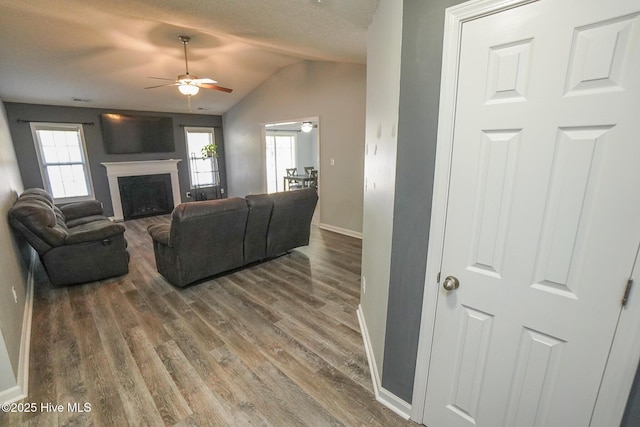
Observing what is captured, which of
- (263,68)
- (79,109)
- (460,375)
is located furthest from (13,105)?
(460,375)

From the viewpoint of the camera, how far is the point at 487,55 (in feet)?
3.47

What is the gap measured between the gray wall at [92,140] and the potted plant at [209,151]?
0.34m

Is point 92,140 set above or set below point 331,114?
below

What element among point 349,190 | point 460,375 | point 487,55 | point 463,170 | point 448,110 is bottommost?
point 460,375

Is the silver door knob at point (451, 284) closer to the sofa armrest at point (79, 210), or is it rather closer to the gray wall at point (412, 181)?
the gray wall at point (412, 181)

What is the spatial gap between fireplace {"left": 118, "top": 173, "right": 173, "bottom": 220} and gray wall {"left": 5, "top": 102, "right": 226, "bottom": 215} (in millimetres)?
339

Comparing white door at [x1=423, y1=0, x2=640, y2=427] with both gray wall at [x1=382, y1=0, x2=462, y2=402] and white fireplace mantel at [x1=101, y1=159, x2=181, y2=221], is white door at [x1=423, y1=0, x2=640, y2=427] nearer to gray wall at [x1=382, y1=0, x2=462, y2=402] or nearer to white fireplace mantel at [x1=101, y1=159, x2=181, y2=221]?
gray wall at [x1=382, y1=0, x2=462, y2=402]

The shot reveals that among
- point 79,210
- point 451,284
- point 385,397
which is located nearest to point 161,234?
point 79,210

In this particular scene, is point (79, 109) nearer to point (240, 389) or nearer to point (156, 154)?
point (156, 154)

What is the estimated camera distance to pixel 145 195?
6617mm

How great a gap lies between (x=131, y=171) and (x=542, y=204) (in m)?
7.40

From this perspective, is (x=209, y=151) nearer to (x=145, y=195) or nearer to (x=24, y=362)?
(x=145, y=195)

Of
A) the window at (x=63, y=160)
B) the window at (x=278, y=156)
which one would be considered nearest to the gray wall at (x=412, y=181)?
the window at (x=63, y=160)

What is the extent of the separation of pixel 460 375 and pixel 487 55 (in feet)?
4.60
